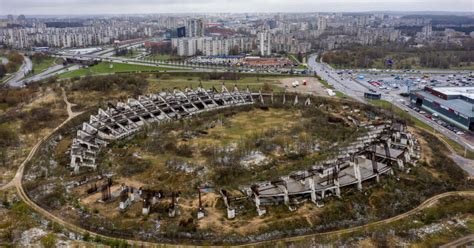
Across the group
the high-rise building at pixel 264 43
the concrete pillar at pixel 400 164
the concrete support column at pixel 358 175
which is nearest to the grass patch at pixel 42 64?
the high-rise building at pixel 264 43

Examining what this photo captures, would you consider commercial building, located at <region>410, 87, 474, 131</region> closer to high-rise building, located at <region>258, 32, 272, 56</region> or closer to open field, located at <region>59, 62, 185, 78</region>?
open field, located at <region>59, 62, 185, 78</region>

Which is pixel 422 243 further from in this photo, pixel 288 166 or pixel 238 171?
pixel 238 171

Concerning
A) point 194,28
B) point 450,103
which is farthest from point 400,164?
point 194,28

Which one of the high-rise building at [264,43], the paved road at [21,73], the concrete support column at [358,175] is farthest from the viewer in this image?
the high-rise building at [264,43]

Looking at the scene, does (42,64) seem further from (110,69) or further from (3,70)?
(110,69)

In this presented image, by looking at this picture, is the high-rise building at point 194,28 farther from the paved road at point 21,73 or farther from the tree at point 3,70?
the tree at point 3,70

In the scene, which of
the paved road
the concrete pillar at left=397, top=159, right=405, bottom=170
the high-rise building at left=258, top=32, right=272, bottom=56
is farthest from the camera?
the high-rise building at left=258, top=32, right=272, bottom=56

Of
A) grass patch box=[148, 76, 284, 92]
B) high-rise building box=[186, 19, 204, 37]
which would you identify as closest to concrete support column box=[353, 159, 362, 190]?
grass patch box=[148, 76, 284, 92]
